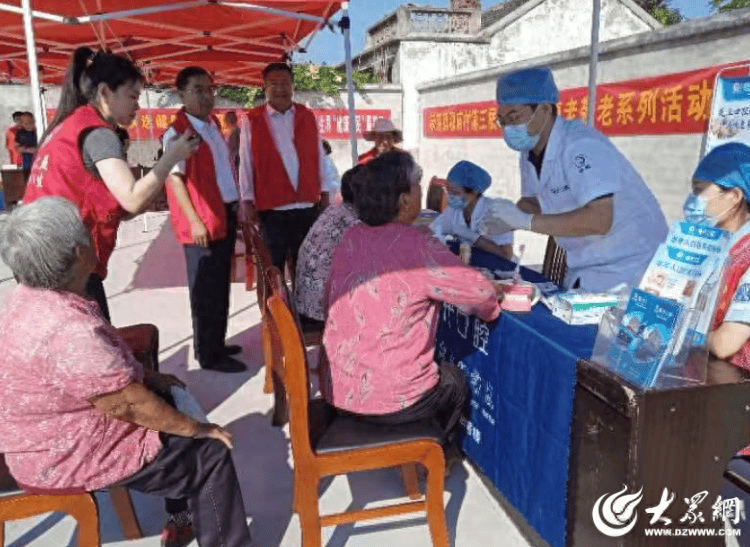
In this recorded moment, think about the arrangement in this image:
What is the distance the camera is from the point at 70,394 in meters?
1.28

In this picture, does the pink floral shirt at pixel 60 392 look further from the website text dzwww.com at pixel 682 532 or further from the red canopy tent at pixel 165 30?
the red canopy tent at pixel 165 30

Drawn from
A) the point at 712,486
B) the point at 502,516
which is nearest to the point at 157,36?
the point at 502,516

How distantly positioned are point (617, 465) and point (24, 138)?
32.8ft

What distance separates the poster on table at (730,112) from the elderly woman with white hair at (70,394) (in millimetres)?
4382

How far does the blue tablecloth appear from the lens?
1.49 m

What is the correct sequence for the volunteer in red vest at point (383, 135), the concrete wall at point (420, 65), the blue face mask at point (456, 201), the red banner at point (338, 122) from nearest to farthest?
1. the blue face mask at point (456, 201)
2. the volunteer in red vest at point (383, 135)
3. the red banner at point (338, 122)
4. the concrete wall at point (420, 65)

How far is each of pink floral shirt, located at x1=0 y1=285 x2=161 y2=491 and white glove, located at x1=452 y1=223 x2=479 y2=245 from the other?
6.18 feet

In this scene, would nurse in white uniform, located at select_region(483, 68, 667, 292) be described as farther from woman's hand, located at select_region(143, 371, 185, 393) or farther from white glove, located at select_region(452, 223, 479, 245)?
woman's hand, located at select_region(143, 371, 185, 393)

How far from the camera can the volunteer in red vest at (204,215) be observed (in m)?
2.91

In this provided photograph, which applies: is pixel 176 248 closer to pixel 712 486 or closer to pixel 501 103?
pixel 501 103

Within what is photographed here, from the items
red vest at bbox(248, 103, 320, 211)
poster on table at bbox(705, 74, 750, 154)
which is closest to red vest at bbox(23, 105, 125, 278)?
red vest at bbox(248, 103, 320, 211)

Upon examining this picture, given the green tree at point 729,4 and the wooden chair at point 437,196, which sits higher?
the green tree at point 729,4

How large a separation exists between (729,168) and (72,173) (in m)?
1.99

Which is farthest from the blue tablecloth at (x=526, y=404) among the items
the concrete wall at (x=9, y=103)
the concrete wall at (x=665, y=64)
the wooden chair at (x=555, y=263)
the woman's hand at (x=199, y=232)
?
the concrete wall at (x=9, y=103)
